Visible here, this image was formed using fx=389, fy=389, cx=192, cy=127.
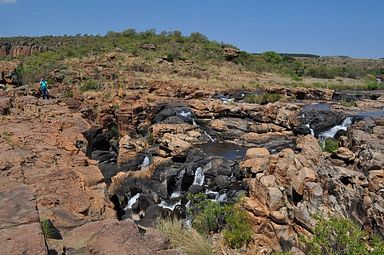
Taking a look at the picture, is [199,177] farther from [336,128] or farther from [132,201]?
[336,128]

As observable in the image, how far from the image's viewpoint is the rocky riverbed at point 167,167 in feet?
15.5

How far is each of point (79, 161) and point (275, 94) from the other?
2390 centimetres

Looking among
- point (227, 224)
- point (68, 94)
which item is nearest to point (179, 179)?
point (227, 224)

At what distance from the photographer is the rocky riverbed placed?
185 inches

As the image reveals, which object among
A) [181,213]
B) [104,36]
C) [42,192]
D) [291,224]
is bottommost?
[181,213]

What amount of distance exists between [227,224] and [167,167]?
6947 millimetres

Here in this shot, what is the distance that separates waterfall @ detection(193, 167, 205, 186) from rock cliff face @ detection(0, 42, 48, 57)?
144ft

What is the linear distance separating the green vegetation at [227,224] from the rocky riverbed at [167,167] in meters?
0.28

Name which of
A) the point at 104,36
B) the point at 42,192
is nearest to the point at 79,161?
the point at 42,192

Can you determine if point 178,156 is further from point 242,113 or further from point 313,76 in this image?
point 313,76

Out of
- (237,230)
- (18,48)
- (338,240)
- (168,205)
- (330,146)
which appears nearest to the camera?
(338,240)

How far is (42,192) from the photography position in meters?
6.03

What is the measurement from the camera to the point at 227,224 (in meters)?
10.0

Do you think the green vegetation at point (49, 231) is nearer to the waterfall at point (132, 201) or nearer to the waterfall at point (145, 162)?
the waterfall at point (132, 201)
